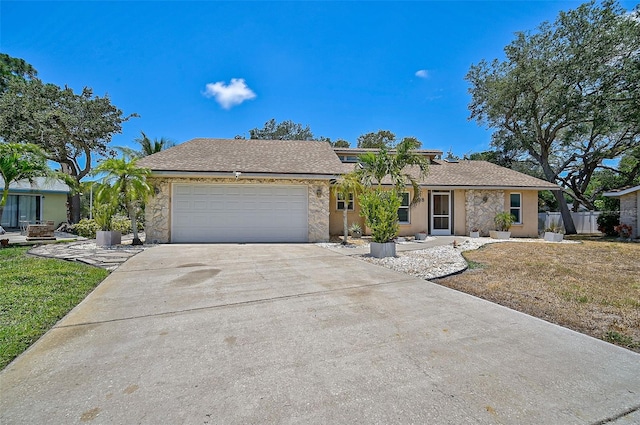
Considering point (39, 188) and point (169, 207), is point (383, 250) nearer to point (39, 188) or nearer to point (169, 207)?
point (169, 207)

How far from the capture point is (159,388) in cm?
238

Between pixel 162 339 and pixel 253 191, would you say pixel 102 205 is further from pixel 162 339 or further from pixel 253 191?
pixel 162 339

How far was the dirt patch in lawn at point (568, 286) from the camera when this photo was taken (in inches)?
155

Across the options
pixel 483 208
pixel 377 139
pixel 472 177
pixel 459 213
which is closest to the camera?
pixel 483 208

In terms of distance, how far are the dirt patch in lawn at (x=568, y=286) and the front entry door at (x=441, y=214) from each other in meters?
5.55

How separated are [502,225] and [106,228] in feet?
54.3

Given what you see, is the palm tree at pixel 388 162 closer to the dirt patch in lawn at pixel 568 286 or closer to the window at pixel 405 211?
the window at pixel 405 211

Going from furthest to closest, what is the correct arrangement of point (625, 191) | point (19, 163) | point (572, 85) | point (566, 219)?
point (566, 219) < point (572, 85) < point (625, 191) < point (19, 163)

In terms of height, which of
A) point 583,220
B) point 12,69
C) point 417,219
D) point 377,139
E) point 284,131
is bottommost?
point 583,220

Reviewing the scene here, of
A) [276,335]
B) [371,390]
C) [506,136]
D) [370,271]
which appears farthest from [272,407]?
[506,136]

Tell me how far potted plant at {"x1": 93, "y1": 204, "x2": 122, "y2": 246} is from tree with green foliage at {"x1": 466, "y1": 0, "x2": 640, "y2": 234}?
852 inches

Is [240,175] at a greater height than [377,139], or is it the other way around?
[377,139]

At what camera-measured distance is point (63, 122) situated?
17.7 m

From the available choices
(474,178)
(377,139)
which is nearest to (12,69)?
(377,139)
